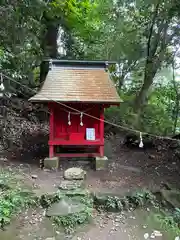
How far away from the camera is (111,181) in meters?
6.99

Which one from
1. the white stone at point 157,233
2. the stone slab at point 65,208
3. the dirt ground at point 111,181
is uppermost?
the stone slab at point 65,208

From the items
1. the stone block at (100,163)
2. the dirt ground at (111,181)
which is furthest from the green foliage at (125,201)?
the stone block at (100,163)

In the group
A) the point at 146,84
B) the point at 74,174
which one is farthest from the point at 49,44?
the point at 74,174

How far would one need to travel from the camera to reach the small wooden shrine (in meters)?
7.39

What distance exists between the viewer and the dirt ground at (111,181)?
497 cm

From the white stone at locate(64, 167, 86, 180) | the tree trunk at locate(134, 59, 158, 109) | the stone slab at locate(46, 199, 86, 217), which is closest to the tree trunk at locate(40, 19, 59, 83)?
the tree trunk at locate(134, 59, 158, 109)

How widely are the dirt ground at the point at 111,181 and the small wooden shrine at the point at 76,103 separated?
77 cm

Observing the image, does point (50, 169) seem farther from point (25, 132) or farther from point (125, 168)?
point (25, 132)

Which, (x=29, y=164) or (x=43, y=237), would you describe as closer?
(x=43, y=237)

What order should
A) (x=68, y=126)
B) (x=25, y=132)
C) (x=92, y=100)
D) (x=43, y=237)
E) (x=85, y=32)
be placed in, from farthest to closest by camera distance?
(x=85, y=32)
(x=25, y=132)
(x=68, y=126)
(x=92, y=100)
(x=43, y=237)

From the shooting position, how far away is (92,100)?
287 inches

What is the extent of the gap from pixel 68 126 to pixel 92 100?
3.73ft

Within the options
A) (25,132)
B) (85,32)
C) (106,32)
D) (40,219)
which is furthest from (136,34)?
(40,219)

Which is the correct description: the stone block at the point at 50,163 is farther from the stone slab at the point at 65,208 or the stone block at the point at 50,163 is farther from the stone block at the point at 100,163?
the stone slab at the point at 65,208
